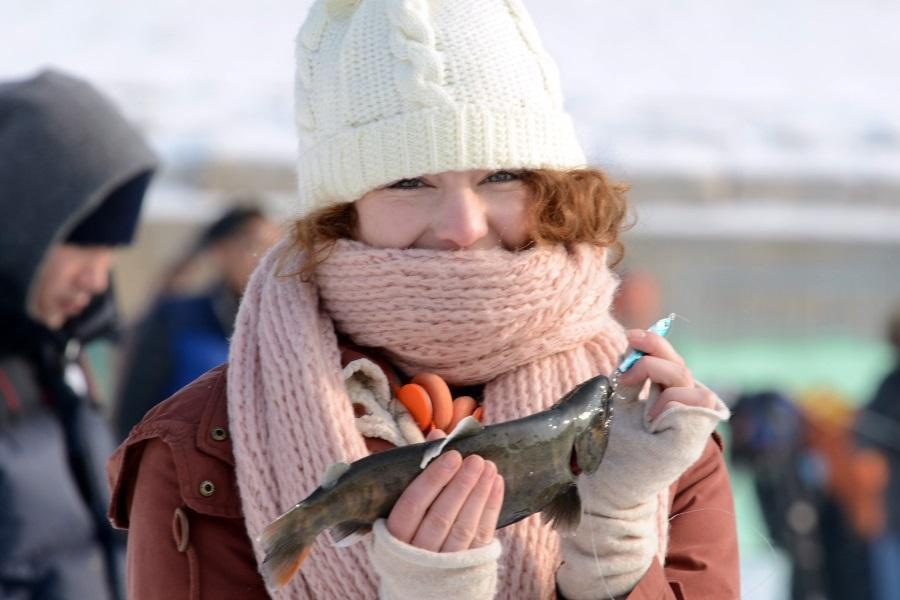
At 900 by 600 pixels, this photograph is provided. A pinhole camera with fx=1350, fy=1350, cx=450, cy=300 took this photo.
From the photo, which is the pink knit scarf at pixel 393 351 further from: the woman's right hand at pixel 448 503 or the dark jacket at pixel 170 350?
the dark jacket at pixel 170 350

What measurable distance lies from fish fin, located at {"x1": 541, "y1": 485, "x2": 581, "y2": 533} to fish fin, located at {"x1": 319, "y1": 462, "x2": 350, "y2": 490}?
0.82ft

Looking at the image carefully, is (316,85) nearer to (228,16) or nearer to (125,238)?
(125,238)

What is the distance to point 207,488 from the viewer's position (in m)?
1.54

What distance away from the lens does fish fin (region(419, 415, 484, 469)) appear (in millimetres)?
1306

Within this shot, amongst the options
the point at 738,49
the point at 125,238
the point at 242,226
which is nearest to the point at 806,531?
the point at 242,226

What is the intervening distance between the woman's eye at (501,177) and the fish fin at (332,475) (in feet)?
1.52

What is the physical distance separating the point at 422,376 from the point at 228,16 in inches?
614

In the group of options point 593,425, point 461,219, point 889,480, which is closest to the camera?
point 593,425

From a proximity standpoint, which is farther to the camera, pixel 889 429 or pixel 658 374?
pixel 889 429

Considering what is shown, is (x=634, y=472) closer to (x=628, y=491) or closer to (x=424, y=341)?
(x=628, y=491)

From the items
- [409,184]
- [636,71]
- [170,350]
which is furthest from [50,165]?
[636,71]

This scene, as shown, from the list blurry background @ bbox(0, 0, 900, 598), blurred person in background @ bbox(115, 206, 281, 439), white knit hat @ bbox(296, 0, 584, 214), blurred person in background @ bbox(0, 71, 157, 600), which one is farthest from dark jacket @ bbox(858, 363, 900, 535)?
white knit hat @ bbox(296, 0, 584, 214)

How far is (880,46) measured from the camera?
56.5 ft

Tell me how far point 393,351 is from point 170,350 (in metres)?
2.80
